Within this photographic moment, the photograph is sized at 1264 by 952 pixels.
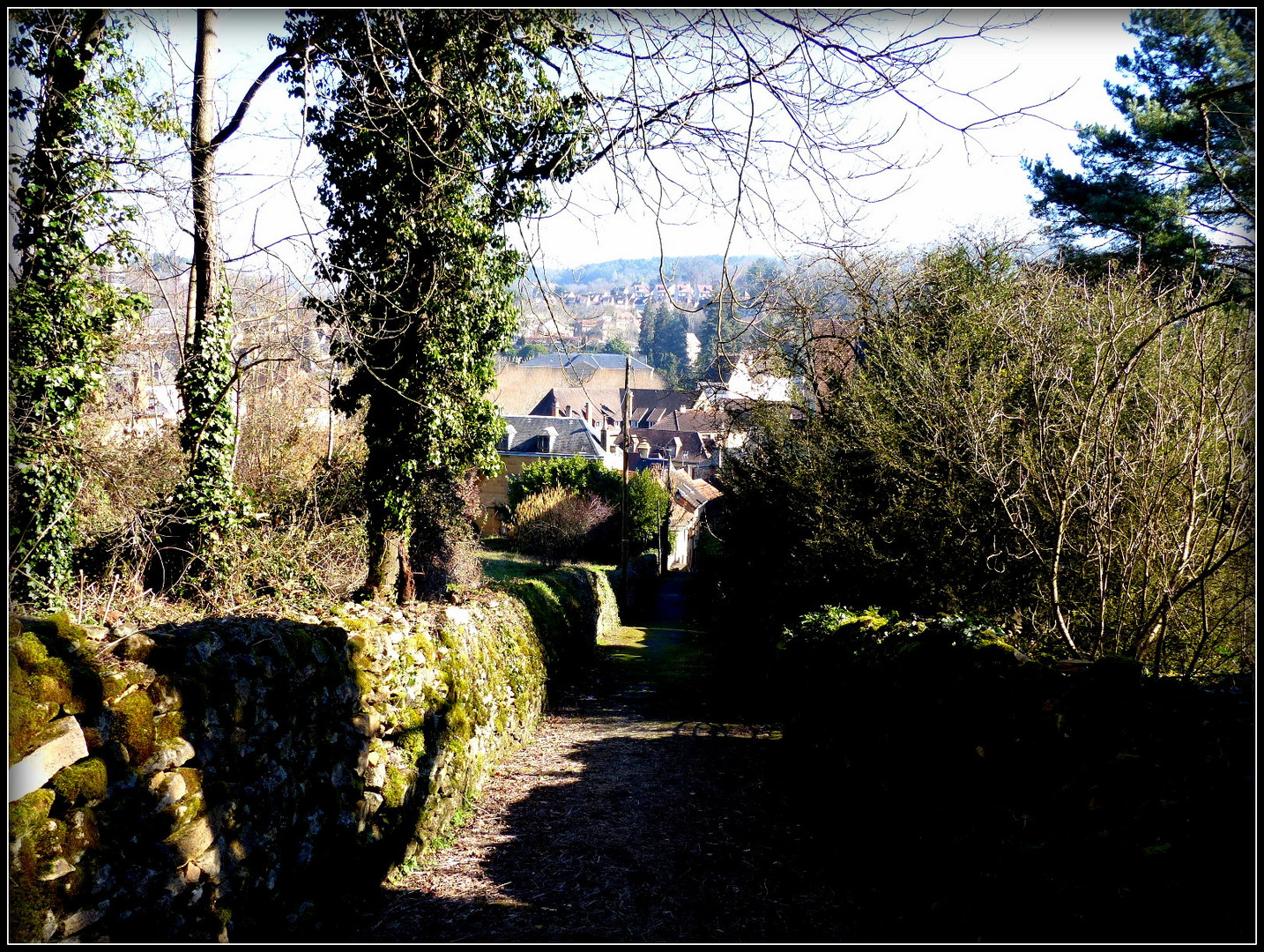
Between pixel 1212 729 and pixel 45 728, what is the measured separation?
14.9 ft

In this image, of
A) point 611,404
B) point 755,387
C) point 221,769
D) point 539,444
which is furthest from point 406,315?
point 611,404

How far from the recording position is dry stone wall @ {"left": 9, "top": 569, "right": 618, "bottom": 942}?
9.70ft

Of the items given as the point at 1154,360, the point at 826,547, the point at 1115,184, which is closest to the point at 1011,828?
the point at 1154,360

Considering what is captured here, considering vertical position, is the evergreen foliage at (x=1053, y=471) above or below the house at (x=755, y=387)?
below

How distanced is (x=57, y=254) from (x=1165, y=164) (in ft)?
41.6

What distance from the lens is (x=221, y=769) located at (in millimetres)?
3959

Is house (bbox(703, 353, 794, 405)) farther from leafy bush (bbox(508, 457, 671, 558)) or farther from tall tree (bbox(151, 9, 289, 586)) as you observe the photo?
leafy bush (bbox(508, 457, 671, 558))

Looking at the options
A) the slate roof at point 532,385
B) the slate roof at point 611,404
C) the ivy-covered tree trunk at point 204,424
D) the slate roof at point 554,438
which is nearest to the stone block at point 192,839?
the ivy-covered tree trunk at point 204,424

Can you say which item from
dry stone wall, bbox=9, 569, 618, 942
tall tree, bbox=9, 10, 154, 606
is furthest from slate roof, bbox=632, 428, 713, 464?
dry stone wall, bbox=9, 569, 618, 942

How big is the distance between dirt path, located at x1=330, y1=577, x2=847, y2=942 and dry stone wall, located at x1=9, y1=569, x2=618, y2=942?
1.55 feet

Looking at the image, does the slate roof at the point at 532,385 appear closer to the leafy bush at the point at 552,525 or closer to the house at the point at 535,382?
the house at the point at 535,382

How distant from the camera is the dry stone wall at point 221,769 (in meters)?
2.96

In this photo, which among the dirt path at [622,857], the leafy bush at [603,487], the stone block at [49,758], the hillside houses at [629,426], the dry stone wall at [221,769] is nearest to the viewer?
the stone block at [49,758]

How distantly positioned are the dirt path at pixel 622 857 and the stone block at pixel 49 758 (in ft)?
7.70
